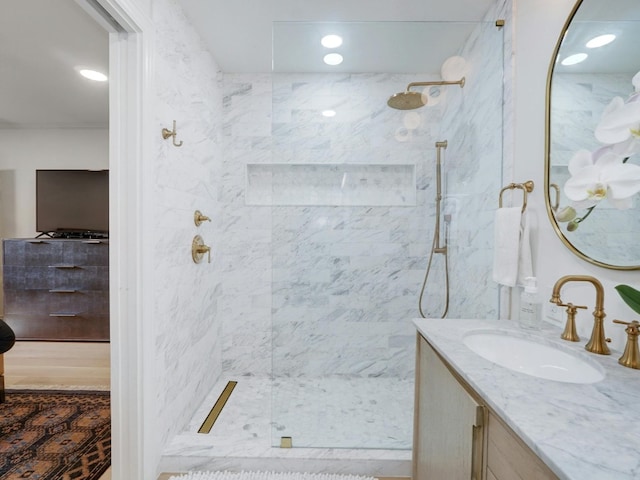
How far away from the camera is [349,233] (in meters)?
2.06

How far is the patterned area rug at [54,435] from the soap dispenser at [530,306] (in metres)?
2.12

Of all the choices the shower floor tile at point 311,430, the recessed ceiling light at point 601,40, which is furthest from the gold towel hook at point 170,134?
the recessed ceiling light at point 601,40

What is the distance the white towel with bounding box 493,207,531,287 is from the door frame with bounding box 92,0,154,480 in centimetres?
A: 159

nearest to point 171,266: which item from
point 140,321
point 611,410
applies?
point 140,321

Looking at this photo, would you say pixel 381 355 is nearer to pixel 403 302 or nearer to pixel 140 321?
pixel 403 302

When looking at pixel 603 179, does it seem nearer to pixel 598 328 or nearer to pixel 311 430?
pixel 598 328

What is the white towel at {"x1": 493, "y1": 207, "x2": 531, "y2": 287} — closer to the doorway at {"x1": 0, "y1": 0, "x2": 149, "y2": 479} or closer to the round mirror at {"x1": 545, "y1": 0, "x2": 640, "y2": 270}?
the round mirror at {"x1": 545, "y1": 0, "x2": 640, "y2": 270}

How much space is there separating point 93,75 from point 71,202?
1765 mm

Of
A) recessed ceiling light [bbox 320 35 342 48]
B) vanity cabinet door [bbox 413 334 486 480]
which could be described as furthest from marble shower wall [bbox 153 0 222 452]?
vanity cabinet door [bbox 413 334 486 480]

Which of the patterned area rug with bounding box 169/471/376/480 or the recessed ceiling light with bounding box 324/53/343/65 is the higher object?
the recessed ceiling light with bounding box 324/53/343/65

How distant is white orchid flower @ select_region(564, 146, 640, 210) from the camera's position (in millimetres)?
764

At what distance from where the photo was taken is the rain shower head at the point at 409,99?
6.36 ft

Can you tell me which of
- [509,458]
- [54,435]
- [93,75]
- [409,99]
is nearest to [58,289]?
[54,435]

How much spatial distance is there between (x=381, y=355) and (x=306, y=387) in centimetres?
55
